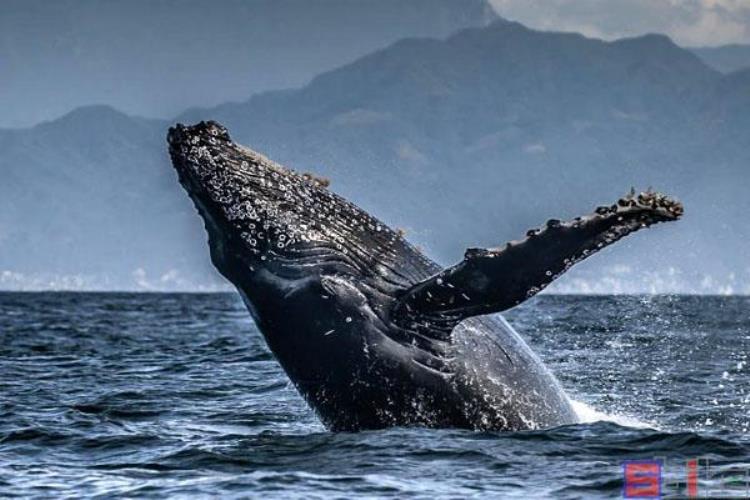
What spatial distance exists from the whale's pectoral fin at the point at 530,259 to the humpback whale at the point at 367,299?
11 millimetres

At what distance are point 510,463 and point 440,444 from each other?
0.74 m

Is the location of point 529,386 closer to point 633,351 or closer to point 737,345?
point 633,351

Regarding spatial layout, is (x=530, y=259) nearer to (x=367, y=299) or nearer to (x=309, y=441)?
(x=367, y=299)

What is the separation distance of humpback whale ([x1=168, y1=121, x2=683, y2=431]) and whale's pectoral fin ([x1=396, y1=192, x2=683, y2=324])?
1 centimetres

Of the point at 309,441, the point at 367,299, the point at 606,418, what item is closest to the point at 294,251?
the point at 367,299

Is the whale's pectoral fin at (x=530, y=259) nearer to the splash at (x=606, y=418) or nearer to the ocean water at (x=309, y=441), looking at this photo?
the ocean water at (x=309, y=441)

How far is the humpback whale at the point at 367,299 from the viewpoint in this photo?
11.2m

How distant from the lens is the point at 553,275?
10.9 m

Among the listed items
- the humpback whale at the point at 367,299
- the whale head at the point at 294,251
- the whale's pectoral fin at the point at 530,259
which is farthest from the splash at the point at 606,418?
the whale's pectoral fin at the point at 530,259

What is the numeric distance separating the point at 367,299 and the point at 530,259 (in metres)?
1.64

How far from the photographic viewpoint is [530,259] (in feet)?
36.0

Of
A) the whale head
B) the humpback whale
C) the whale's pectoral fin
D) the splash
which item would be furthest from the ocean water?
the whale's pectoral fin

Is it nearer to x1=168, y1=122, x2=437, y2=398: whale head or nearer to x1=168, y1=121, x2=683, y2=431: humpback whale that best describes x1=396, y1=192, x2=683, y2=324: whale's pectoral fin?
x1=168, y1=121, x2=683, y2=431: humpback whale

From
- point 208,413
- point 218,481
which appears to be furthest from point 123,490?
point 208,413
